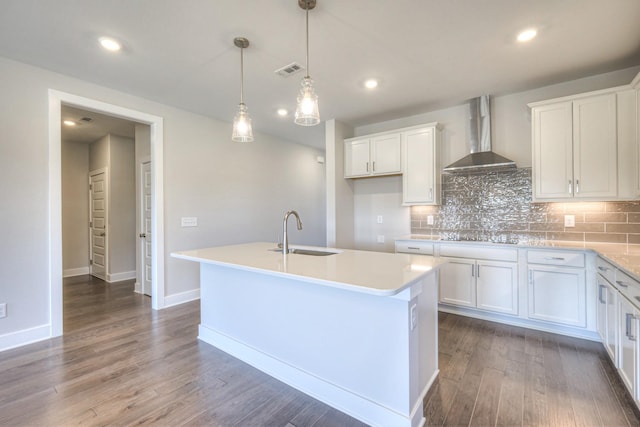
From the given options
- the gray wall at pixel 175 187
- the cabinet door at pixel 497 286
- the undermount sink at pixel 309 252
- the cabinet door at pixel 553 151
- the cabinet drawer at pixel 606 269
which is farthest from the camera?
the cabinet door at pixel 497 286

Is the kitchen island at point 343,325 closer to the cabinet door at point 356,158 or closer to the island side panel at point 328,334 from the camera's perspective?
the island side panel at point 328,334

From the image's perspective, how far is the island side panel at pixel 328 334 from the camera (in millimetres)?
1652

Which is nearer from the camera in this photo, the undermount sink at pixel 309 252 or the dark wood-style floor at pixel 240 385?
the dark wood-style floor at pixel 240 385

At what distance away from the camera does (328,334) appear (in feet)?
6.39

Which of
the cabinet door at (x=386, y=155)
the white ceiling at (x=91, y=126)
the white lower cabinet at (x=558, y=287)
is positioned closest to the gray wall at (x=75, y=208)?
the white ceiling at (x=91, y=126)

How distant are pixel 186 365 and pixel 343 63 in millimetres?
2928

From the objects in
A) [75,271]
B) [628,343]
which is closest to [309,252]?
[628,343]

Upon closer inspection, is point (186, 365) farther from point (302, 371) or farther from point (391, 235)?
point (391, 235)

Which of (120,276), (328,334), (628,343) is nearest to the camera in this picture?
(628,343)

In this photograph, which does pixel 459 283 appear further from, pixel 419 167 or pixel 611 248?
pixel 419 167

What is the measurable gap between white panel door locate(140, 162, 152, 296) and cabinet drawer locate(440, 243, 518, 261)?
4.08 meters

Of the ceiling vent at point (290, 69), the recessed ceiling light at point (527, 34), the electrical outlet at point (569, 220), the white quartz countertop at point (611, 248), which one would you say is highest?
the ceiling vent at point (290, 69)

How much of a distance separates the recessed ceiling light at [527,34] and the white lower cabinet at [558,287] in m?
1.91

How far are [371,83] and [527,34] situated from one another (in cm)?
136
